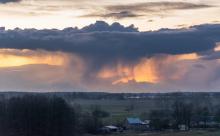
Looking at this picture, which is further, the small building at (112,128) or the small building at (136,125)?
the small building at (136,125)

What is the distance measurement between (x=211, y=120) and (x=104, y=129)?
3191cm

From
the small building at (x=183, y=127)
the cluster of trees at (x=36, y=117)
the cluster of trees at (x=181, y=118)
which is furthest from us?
the cluster of trees at (x=181, y=118)

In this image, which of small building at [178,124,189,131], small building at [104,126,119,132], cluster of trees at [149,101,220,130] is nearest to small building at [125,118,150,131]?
cluster of trees at [149,101,220,130]

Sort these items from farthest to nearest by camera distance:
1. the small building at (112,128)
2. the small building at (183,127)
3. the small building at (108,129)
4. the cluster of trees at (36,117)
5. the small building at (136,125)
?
the small building at (136,125) → the small building at (183,127) → the small building at (112,128) → the small building at (108,129) → the cluster of trees at (36,117)

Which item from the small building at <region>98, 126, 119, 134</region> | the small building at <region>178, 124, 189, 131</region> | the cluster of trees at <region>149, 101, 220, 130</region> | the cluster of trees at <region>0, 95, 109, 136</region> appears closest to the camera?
the cluster of trees at <region>0, 95, 109, 136</region>

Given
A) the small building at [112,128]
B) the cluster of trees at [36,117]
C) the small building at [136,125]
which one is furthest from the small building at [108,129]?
the cluster of trees at [36,117]

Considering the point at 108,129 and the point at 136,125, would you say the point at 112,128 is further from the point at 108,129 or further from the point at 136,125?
the point at 136,125

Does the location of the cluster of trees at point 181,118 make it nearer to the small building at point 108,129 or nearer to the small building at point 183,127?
the small building at point 183,127

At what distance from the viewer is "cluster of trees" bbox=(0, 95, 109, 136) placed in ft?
315

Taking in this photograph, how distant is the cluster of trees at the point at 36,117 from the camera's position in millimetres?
96125

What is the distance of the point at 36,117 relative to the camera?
317ft

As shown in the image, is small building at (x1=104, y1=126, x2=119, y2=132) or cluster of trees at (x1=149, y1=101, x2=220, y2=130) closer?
small building at (x1=104, y1=126, x2=119, y2=132)

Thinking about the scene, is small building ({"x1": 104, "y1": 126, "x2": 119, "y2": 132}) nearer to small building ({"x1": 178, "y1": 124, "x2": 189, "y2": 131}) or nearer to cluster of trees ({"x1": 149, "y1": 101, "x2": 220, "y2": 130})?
cluster of trees ({"x1": 149, "y1": 101, "x2": 220, "y2": 130})

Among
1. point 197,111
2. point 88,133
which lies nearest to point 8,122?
point 88,133
